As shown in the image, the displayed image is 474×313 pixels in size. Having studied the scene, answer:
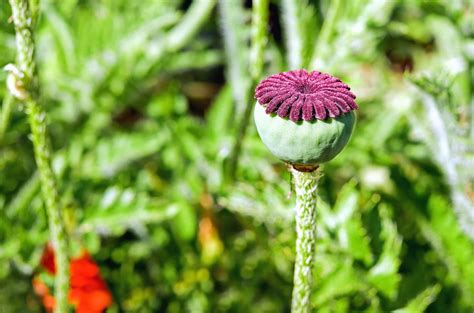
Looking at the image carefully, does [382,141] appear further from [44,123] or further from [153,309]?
[44,123]

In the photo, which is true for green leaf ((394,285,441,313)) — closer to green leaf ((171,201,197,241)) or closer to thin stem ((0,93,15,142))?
green leaf ((171,201,197,241))

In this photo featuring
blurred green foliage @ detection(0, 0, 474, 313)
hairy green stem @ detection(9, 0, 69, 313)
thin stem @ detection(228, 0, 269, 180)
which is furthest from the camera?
blurred green foliage @ detection(0, 0, 474, 313)

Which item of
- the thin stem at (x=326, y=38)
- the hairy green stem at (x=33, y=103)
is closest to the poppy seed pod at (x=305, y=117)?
the hairy green stem at (x=33, y=103)

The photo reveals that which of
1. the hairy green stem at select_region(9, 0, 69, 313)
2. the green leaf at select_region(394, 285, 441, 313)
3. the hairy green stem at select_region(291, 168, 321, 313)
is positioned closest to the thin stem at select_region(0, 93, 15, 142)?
the hairy green stem at select_region(9, 0, 69, 313)

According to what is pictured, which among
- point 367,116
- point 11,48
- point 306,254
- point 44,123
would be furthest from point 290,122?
point 367,116

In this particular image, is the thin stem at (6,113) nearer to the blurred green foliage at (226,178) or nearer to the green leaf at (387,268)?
A: the blurred green foliage at (226,178)

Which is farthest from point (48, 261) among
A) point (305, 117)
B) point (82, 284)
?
point (305, 117)
